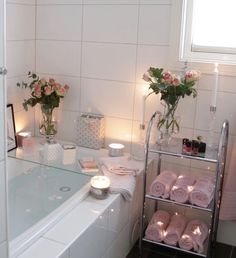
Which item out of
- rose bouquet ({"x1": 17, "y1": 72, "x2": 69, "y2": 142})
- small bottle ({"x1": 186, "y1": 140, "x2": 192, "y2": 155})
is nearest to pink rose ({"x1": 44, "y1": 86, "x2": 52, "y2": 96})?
rose bouquet ({"x1": 17, "y1": 72, "x2": 69, "y2": 142})

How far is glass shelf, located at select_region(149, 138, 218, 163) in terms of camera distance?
1.98 m

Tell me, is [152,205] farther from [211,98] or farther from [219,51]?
[219,51]

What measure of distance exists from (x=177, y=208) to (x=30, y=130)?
A: 44.1 inches

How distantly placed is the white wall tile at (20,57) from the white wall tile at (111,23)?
1.27ft

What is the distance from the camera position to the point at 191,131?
2314 millimetres

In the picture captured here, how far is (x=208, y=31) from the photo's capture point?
225 cm

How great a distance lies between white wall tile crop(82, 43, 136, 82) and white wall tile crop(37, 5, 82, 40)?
0.13 meters

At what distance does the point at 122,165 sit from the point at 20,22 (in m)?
1.09

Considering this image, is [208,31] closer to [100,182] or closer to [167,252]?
[100,182]

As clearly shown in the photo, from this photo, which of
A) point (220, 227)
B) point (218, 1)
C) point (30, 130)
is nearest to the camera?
point (218, 1)

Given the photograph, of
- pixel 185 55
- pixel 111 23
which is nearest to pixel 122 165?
pixel 185 55

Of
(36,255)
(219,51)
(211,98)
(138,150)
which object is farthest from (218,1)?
(36,255)

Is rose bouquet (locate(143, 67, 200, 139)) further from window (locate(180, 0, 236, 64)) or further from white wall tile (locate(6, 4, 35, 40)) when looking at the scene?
white wall tile (locate(6, 4, 35, 40))

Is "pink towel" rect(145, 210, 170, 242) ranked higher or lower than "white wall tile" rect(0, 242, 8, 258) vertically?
lower
